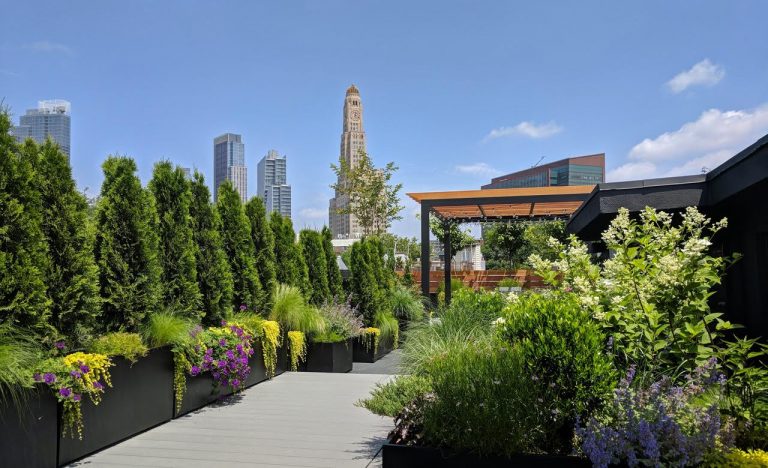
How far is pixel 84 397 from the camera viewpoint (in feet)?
12.8

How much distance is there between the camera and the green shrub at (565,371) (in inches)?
125

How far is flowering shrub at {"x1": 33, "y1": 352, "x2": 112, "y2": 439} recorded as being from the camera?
3604mm

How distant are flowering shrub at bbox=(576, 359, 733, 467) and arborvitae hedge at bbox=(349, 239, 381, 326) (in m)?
7.84

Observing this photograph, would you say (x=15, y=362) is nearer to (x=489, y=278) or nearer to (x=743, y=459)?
(x=743, y=459)

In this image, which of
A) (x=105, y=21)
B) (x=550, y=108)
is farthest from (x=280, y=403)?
(x=550, y=108)

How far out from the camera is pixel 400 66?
1220cm

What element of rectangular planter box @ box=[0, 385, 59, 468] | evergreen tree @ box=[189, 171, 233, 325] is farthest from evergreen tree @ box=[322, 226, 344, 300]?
rectangular planter box @ box=[0, 385, 59, 468]

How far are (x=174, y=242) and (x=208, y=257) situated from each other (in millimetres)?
667

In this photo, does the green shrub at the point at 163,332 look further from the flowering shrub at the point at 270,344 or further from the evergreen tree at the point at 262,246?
the evergreen tree at the point at 262,246

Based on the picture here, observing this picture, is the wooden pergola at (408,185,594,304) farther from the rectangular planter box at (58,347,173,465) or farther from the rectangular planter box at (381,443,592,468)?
the rectangular planter box at (381,443,592,468)

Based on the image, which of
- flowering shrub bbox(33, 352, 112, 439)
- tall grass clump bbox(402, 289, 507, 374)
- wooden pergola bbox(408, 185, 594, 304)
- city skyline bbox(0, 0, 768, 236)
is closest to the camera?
flowering shrub bbox(33, 352, 112, 439)

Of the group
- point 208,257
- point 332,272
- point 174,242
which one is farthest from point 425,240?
point 174,242

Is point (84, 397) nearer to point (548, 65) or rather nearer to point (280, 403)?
point (280, 403)

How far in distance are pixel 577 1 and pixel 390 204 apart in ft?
54.6
